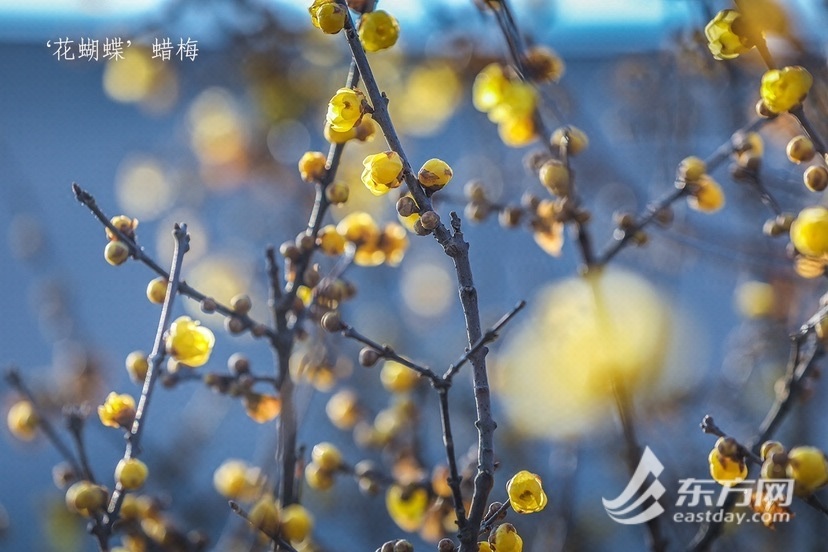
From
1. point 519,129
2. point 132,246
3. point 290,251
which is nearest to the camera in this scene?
point 132,246

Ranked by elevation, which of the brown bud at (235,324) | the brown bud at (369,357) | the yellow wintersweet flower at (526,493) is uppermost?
the brown bud at (235,324)

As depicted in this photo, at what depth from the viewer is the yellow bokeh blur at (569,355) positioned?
2158 millimetres

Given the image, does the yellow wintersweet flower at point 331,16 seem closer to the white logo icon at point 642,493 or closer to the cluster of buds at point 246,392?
the cluster of buds at point 246,392

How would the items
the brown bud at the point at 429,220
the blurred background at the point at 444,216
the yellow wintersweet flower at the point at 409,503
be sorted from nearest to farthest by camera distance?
the brown bud at the point at 429,220
the yellow wintersweet flower at the point at 409,503
the blurred background at the point at 444,216

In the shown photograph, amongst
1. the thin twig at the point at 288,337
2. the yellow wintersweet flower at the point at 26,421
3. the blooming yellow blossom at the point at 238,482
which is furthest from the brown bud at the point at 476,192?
the yellow wintersweet flower at the point at 26,421

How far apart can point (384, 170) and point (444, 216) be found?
10.7 ft

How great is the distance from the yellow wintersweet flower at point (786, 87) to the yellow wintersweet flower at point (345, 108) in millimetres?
529

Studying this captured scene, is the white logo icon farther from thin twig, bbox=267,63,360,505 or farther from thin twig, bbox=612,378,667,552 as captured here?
thin twig, bbox=267,63,360,505

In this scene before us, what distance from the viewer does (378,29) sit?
1050 millimetres

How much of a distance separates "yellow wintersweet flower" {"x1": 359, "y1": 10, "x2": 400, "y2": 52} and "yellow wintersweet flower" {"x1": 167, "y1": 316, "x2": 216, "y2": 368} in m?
0.46

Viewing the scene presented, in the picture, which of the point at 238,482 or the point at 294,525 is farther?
the point at 238,482

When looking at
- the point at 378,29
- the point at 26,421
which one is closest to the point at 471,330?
the point at 378,29

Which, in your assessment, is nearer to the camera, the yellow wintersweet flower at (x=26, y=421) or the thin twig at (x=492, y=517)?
the thin twig at (x=492, y=517)

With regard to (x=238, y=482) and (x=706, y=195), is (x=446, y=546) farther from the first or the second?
(x=706, y=195)
